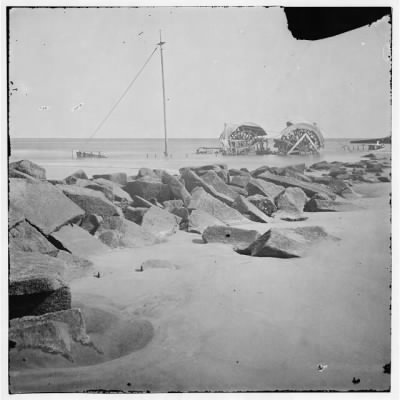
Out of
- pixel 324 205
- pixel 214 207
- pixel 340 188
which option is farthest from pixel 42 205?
pixel 340 188

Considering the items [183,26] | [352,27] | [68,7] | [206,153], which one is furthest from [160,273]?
[352,27]

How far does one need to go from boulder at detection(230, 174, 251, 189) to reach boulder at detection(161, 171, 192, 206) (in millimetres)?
404

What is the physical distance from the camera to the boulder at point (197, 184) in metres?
4.02

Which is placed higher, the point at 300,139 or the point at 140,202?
the point at 300,139

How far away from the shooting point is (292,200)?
13.3ft

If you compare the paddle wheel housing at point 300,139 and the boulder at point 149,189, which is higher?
the paddle wheel housing at point 300,139

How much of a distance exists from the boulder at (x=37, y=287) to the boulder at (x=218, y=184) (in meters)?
1.39

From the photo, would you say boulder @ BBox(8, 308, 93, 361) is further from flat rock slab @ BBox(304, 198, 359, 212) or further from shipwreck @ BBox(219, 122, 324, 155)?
flat rock slab @ BBox(304, 198, 359, 212)

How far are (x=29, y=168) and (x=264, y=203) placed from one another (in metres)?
1.91

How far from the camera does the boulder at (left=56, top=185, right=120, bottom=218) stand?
381 cm

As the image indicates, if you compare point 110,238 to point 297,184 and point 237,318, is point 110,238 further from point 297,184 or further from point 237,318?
point 297,184

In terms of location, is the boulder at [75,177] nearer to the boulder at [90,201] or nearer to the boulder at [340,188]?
the boulder at [90,201]

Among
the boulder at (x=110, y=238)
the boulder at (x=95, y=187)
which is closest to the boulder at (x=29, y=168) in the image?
the boulder at (x=95, y=187)

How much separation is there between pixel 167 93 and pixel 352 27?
4.99 ft
